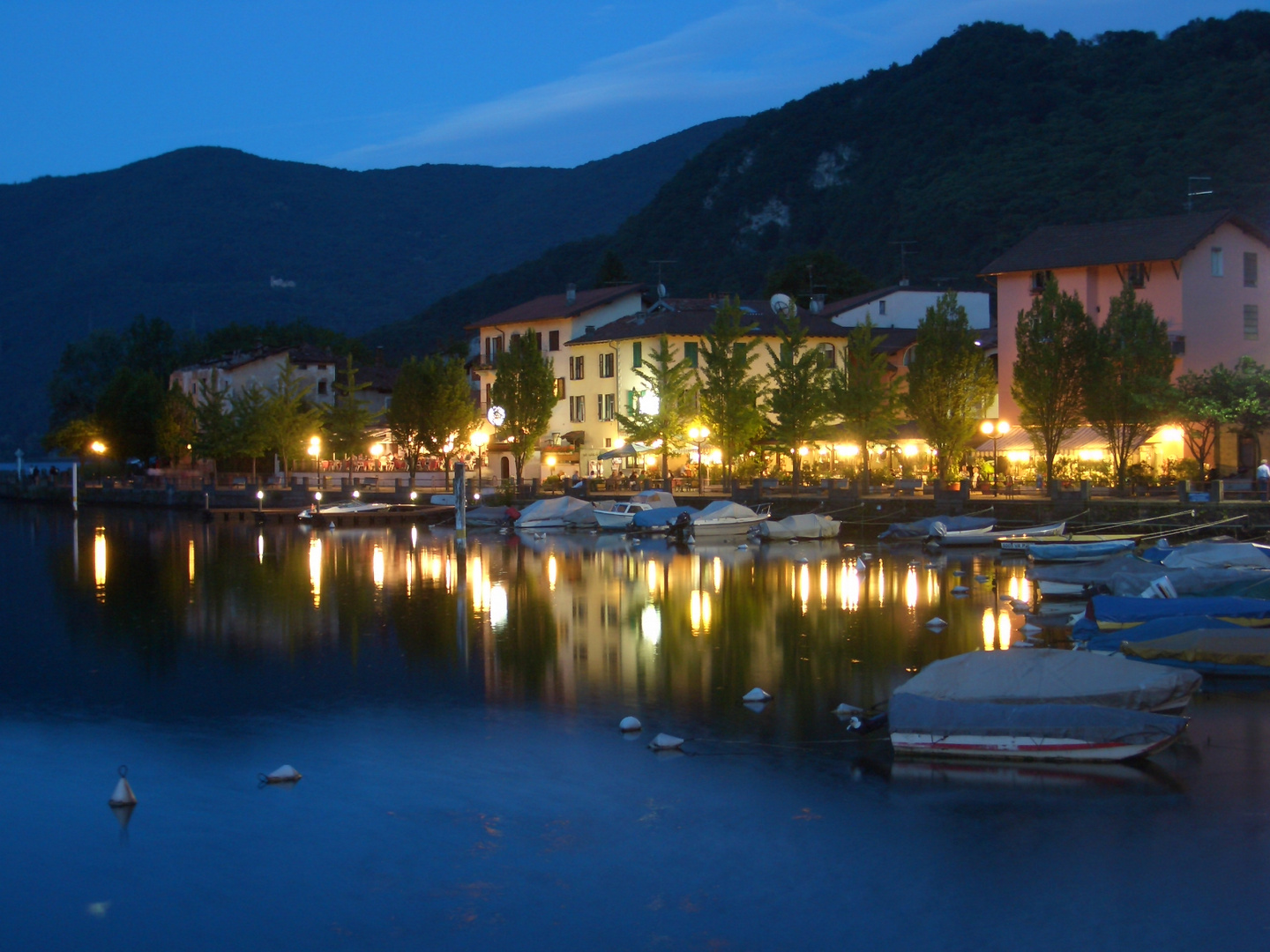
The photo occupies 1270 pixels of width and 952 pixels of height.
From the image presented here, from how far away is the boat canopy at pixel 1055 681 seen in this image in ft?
64.8

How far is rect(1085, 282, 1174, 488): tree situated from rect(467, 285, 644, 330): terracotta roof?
39.1m

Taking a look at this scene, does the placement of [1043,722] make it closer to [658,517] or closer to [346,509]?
[658,517]

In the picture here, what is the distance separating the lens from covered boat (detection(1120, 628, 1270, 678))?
24.9 m

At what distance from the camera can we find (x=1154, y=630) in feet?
84.3

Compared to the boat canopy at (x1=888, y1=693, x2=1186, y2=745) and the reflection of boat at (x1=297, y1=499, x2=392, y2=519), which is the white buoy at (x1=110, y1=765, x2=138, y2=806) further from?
the reflection of boat at (x1=297, y1=499, x2=392, y2=519)

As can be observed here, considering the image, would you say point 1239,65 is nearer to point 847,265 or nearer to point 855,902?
point 847,265

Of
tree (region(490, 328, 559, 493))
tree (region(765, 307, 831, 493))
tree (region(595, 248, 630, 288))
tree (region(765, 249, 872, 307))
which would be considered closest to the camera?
tree (region(765, 307, 831, 493))

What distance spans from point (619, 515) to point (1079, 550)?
26.9 metres

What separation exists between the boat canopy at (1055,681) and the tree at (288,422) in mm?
79658

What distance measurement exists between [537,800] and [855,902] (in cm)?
533

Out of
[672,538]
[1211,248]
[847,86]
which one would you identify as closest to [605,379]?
[672,538]

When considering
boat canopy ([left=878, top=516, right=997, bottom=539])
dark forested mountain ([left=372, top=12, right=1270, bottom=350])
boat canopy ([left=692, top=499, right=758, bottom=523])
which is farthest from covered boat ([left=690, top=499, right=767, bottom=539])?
dark forested mountain ([left=372, top=12, right=1270, bottom=350])

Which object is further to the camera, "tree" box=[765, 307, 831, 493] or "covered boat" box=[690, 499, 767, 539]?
"tree" box=[765, 307, 831, 493]

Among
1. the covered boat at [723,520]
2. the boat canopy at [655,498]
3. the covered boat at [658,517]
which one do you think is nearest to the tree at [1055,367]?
the covered boat at [723,520]
